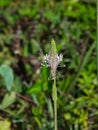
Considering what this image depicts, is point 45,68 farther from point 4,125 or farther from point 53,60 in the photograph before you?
point 53,60

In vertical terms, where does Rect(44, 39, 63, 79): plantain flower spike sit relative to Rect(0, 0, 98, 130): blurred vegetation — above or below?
below

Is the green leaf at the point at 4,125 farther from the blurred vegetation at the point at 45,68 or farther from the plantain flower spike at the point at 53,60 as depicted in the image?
the plantain flower spike at the point at 53,60

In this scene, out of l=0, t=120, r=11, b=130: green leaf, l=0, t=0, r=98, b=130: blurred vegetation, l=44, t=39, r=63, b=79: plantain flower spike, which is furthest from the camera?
l=0, t=0, r=98, b=130: blurred vegetation

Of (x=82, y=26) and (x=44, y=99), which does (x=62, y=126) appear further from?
(x=82, y=26)

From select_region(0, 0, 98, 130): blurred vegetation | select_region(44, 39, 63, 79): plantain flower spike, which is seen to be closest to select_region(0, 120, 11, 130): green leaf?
select_region(0, 0, 98, 130): blurred vegetation

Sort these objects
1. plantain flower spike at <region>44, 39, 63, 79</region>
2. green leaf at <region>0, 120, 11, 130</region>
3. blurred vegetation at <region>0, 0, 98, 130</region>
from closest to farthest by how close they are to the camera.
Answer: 1. plantain flower spike at <region>44, 39, 63, 79</region>
2. green leaf at <region>0, 120, 11, 130</region>
3. blurred vegetation at <region>0, 0, 98, 130</region>

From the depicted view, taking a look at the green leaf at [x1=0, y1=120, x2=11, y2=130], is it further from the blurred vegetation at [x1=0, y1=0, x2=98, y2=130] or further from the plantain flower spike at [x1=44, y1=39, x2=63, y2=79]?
the plantain flower spike at [x1=44, y1=39, x2=63, y2=79]

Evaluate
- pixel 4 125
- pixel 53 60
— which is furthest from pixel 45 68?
pixel 53 60

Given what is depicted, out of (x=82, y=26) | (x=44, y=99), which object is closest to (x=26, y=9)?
(x=82, y=26)

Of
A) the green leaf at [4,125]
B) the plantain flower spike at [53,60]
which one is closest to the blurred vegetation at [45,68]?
the green leaf at [4,125]
